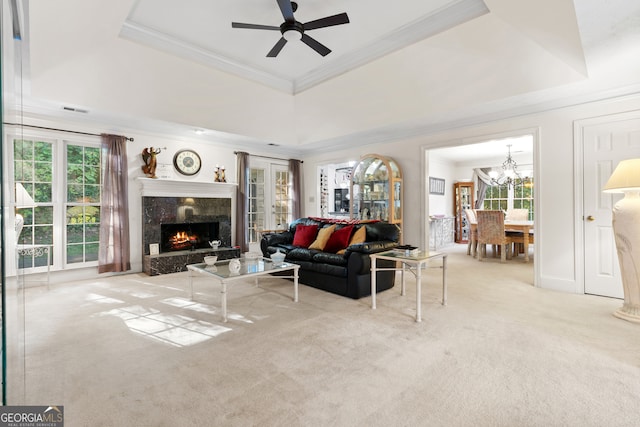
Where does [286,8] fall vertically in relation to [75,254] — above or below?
above

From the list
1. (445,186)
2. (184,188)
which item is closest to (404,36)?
(184,188)

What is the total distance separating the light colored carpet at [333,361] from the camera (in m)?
1.68

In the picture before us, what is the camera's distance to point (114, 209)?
4.87 meters

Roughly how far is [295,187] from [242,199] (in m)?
1.44

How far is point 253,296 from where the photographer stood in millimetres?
3783

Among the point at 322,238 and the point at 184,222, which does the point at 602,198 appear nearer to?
the point at 322,238

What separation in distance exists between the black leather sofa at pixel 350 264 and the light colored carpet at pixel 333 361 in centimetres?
19

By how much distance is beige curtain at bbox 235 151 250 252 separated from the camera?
6332 millimetres

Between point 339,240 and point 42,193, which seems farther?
point 42,193

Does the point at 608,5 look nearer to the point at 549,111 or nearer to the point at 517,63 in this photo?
the point at 517,63

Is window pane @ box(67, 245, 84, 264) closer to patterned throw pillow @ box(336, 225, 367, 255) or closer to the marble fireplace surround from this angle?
the marble fireplace surround

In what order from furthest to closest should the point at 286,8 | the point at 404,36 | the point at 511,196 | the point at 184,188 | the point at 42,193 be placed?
the point at 511,196, the point at 184,188, the point at 42,193, the point at 404,36, the point at 286,8

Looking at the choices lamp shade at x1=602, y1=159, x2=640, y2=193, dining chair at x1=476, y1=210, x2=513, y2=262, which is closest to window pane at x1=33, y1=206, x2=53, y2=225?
lamp shade at x1=602, y1=159, x2=640, y2=193

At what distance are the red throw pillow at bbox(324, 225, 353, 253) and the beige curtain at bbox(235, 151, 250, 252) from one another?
2.55 metres
